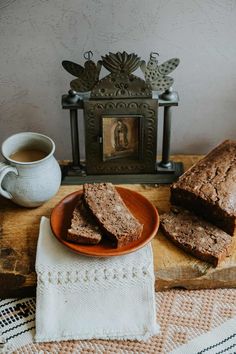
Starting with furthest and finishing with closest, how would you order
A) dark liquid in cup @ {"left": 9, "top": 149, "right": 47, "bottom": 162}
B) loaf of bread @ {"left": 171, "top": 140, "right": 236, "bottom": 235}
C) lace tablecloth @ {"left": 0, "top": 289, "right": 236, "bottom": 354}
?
dark liquid in cup @ {"left": 9, "top": 149, "right": 47, "bottom": 162} → loaf of bread @ {"left": 171, "top": 140, "right": 236, "bottom": 235} → lace tablecloth @ {"left": 0, "top": 289, "right": 236, "bottom": 354}

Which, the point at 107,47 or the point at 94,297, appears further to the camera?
the point at 107,47

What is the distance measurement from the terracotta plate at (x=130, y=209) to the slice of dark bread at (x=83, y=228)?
15mm

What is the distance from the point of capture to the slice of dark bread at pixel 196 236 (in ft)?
3.86

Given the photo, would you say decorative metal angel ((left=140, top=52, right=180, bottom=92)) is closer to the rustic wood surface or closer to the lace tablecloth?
the rustic wood surface

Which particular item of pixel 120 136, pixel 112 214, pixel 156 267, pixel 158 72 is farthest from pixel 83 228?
pixel 158 72

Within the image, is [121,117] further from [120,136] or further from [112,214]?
[112,214]

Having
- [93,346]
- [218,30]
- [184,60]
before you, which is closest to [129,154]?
[184,60]

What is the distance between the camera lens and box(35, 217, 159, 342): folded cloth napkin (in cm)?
111

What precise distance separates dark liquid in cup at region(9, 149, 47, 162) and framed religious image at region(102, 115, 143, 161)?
0.53 ft

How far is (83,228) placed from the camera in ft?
3.87

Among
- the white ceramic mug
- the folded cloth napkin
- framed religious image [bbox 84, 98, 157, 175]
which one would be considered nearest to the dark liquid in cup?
the white ceramic mug

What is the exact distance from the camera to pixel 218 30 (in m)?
1.33

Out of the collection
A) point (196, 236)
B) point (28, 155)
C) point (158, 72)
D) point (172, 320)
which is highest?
point (158, 72)

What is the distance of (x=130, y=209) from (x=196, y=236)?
172 millimetres
